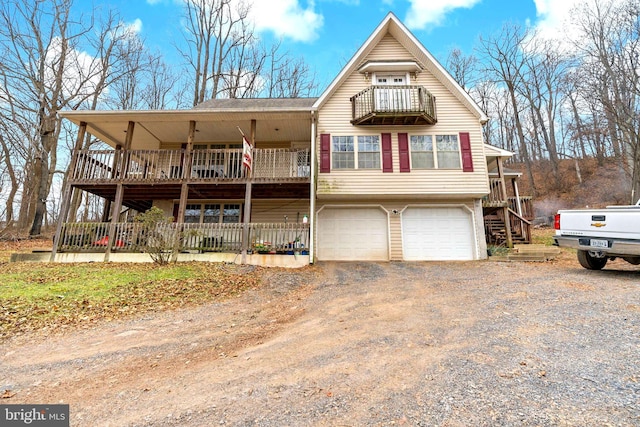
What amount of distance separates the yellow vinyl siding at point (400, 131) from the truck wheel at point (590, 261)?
4.01 meters

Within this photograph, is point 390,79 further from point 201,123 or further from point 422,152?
point 201,123

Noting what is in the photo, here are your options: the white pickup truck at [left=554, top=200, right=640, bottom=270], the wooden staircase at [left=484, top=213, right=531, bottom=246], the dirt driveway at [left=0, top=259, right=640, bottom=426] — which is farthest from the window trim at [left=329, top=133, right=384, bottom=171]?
the dirt driveway at [left=0, top=259, right=640, bottom=426]

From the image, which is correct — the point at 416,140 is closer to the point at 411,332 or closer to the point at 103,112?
the point at 411,332

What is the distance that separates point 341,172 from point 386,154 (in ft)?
6.67

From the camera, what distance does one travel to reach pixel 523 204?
51.4 ft

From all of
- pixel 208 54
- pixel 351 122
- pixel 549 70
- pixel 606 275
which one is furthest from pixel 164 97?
pixel 549 70

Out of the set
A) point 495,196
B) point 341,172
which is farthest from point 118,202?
point 495,196

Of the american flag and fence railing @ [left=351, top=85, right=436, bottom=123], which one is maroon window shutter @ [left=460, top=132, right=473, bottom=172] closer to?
fence railing @ [left=351, top=85, right=436, bottom=123]

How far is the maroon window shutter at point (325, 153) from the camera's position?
456 inches

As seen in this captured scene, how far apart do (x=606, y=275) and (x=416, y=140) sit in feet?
24.2

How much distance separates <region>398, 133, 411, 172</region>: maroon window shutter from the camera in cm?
1159

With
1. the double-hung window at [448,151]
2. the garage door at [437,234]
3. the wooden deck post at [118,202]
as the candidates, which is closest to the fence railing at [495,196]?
the garage door at [437,234]

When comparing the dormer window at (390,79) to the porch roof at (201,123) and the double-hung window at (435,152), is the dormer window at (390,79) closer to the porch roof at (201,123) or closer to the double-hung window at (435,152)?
the double-hung window at (435,152)

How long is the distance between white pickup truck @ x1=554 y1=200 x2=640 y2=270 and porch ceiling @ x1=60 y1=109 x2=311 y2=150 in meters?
8.86
